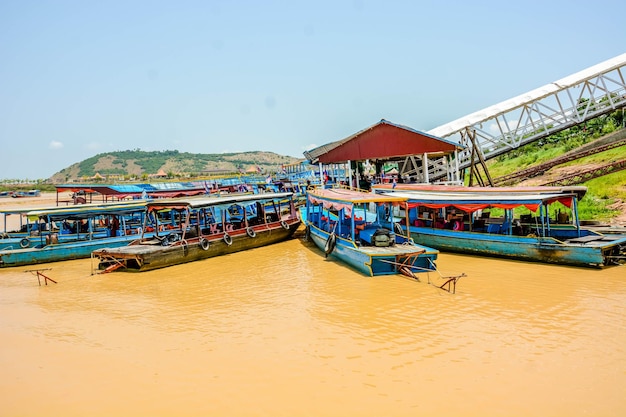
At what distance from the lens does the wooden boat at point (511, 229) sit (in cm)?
1111

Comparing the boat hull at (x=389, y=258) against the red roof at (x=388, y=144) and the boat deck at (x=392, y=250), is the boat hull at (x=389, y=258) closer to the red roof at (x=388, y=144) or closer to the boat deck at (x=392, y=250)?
the boat deck at (x=392, y=250)

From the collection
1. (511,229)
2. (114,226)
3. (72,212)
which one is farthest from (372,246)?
(114,226)

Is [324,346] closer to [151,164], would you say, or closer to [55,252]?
[55,252]

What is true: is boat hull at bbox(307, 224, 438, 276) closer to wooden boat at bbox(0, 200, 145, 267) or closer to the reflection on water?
the reflection on water

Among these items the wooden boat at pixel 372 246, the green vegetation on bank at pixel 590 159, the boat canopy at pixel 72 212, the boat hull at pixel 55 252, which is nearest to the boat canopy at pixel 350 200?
the wooden boat at pixel 372 246

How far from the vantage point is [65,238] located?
16.0 m

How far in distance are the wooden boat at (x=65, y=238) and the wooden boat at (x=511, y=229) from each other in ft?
34.7

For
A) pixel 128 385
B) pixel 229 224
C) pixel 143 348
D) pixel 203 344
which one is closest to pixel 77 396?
pixel 128 385

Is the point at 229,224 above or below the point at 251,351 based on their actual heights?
above

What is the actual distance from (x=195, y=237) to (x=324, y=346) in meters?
8.81

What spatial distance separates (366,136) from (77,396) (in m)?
18.6

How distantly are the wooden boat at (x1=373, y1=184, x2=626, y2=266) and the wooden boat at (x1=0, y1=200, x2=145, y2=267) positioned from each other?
10564 millimetres

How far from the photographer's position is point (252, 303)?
30.4 ft

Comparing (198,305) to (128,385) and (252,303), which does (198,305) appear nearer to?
(252,303)
